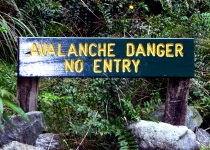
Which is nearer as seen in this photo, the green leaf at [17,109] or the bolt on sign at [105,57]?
the green leaf at [17,109]

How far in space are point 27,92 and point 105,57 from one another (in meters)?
0.72

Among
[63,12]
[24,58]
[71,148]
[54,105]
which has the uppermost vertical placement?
[63,12]

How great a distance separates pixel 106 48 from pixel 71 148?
885 mm

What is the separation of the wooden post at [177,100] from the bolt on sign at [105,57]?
11 centimetres

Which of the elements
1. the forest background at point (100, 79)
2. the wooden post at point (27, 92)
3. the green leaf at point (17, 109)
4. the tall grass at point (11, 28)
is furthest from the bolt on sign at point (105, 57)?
the tall grass at point (11, 28)

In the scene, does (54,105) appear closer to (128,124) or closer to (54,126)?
(54,126)

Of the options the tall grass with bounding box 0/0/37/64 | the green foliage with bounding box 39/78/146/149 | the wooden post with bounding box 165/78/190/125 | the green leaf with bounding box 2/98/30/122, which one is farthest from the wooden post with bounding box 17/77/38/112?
the tall grass with bounding box 0/0/37/64

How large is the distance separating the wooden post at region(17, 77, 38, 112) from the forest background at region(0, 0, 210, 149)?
0.07 meters

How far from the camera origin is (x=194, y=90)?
4863 millimetres

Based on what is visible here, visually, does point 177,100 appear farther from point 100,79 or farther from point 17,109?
point 17,109

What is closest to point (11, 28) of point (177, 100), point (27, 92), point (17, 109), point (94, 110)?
point (27, 92)

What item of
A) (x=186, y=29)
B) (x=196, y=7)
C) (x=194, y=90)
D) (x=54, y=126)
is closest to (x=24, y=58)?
(x=54, y=126)

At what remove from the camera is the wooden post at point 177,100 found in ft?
13.1

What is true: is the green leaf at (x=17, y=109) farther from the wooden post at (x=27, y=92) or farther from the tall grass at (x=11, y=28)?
the tall grass at (x=11, y=28)
